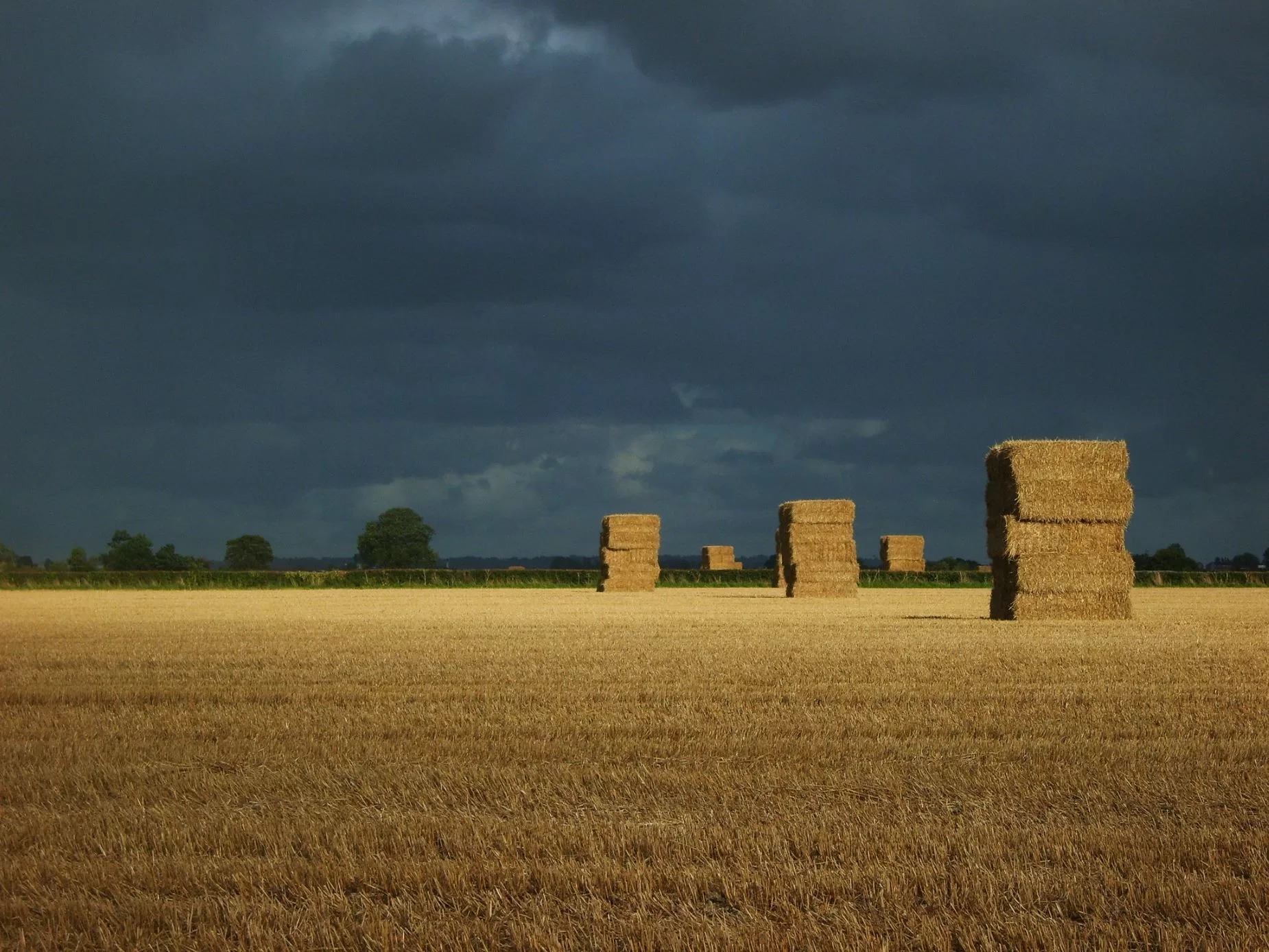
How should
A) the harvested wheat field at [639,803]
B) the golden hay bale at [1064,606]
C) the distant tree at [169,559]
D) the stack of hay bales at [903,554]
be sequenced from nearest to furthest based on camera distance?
the harvested wheat field at [639,803], the golden hay bale at [1064,606], the stack of hay bales at [903,554], the distant tree at [169,559]

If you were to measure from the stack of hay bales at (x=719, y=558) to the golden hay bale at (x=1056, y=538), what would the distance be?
3768 cm

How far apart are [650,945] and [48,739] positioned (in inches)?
223

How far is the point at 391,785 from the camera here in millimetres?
6199

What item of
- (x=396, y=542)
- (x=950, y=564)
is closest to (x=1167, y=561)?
(x=950, y=564)

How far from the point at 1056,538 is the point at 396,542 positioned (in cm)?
8333

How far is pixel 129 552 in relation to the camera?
94.2 m

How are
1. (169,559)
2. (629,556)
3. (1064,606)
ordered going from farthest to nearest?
(169,559) → (629,556) → (1064,606)

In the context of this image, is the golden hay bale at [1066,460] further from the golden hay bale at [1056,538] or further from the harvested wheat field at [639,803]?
the harvested wheat field at [639,803]

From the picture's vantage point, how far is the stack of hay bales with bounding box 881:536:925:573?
5334 cm

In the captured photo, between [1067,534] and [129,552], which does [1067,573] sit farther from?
[129,552]

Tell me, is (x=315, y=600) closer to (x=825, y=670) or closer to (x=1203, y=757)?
(x=825, y=670)

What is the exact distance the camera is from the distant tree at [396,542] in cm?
9894

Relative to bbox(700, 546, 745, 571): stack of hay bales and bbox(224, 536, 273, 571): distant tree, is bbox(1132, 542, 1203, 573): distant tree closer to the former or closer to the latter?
bbox(700, 546, 745, 571): stack of hay bales

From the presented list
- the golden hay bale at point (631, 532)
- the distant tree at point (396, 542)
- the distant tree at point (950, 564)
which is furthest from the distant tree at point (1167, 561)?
the distant tree at point (396, 542)
